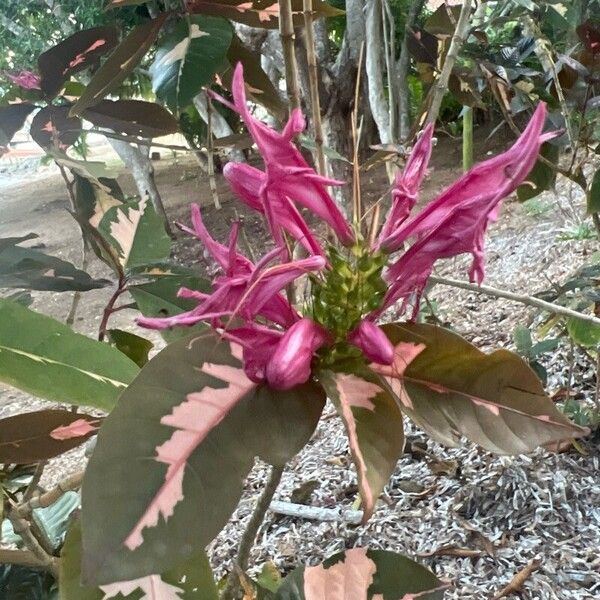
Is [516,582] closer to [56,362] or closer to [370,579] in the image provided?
[370,579]

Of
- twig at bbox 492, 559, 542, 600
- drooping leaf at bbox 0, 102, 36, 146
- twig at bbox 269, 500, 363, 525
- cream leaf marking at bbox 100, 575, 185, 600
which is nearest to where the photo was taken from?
cream leaf marking at bbox 100, 575, 185, 600

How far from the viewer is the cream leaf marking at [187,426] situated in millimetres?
242

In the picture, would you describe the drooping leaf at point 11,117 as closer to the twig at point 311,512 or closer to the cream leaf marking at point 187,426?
the cream leaf marking at point 187,426

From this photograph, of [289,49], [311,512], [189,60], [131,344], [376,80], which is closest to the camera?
[289,49]

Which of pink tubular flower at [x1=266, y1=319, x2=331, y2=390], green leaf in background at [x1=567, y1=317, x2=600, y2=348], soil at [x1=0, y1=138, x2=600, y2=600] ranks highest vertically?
pink tubular flower at [x1=266, y1=319, x2=331, y2=390]

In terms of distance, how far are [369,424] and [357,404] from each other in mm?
10

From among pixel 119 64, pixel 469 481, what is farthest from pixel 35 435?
pixel 469 481

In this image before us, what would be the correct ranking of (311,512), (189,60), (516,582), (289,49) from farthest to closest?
(311,512) → (516,582) → (189,60) → (289,49)

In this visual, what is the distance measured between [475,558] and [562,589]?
12 centimetres

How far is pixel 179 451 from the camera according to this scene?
259mm

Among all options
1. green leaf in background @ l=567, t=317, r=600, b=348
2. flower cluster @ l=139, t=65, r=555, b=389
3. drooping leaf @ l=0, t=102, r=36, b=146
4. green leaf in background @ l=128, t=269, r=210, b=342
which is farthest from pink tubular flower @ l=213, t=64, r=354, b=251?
green leaf in background @ l=567, t=317, r=600, b=348

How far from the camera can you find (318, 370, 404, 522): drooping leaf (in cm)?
27

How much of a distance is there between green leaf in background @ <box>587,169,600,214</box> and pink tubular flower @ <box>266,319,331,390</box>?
0.65 meters

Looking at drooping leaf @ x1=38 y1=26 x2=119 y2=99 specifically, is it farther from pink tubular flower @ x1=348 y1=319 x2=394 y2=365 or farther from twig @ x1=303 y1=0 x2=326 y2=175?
pink tubular flower @ x1=348 y1=319 x2=394 y2=365
